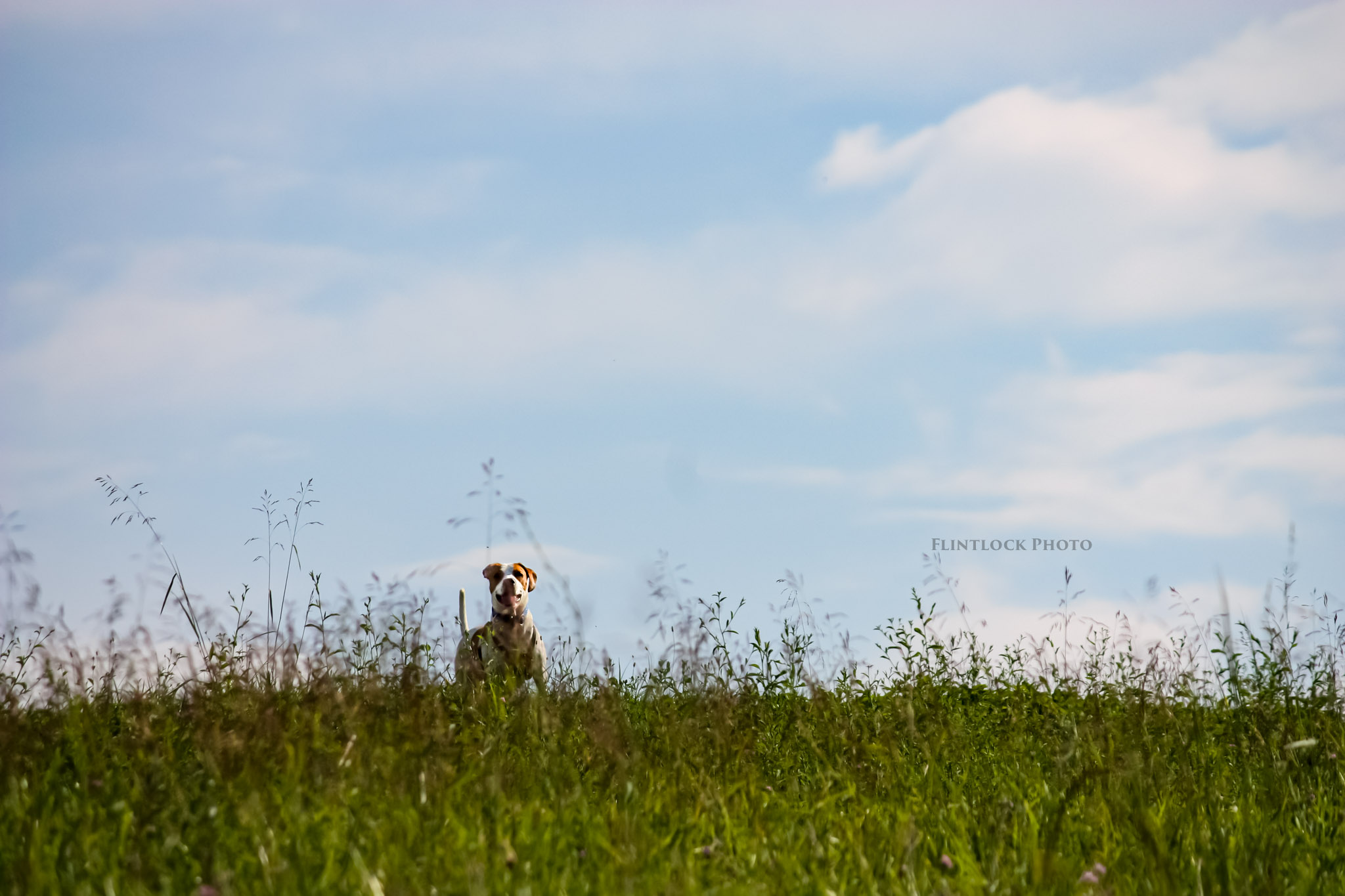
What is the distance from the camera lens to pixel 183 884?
2.76 metres

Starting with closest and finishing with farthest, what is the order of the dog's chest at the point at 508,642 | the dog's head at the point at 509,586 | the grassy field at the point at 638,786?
1. the grassy field at the point at 638,786
2. the dog's chest at the point at 508,642
3. the dog's head at the point at 509,586

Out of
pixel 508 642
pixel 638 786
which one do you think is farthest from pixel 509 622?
pixel 638 786

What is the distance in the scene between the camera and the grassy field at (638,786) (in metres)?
2.87

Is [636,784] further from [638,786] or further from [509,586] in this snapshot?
[509,586]

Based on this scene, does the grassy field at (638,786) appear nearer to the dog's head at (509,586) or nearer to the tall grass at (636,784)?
the tall grass at (636,784)

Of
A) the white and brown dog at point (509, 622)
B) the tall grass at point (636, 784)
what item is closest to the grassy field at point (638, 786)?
the tall grass at point (636, 784)

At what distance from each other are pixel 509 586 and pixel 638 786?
14.0ft

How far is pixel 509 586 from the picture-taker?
8.02 m

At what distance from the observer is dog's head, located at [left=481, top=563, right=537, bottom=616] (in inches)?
315

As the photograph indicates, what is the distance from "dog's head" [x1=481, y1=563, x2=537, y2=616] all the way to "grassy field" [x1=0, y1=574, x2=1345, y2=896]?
7.10 feet

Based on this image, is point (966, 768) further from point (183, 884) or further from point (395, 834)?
point (183, 884)

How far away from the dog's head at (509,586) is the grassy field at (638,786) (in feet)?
7.10

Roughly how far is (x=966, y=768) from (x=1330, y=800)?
4.86ft

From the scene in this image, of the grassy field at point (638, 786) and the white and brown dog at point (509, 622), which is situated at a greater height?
the white and brown dog at point (509, 622)
